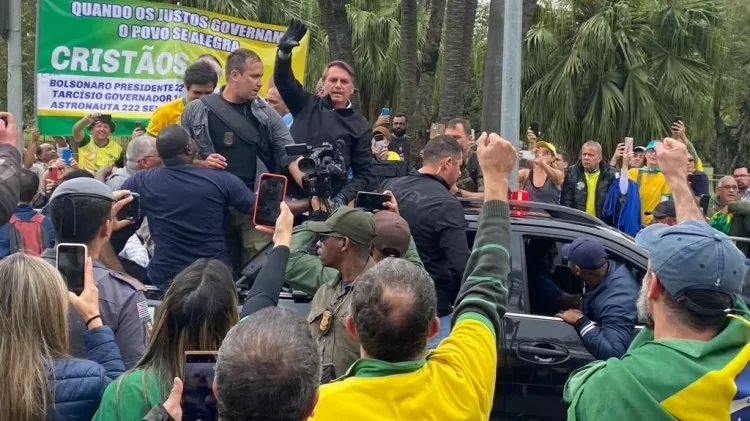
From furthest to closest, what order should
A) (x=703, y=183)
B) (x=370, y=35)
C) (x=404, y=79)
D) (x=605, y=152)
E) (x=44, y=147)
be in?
(x=370, y=35) → (x=605, y=152) → (x=404, y=79) → (x=44, y=147) → (x=703, y=183)

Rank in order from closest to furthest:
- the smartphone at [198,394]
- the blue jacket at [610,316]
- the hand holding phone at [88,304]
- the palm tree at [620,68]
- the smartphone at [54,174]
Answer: the smartphone at [198,394] → the hand holding phone at [88,304] → the blue jacket at [610,316] → the smartphone at [54,174] → the palm tree at [620,68]

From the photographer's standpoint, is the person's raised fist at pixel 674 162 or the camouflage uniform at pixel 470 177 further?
the camouflage uniform at pixel 470 177

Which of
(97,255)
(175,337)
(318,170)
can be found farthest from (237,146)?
(175,337)

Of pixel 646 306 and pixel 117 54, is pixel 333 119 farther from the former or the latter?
pixel 117 54

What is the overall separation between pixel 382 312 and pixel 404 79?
476 inches

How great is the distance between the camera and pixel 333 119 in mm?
5965

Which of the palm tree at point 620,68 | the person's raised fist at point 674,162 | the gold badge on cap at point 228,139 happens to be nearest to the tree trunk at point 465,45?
the palm tree at point 620,68

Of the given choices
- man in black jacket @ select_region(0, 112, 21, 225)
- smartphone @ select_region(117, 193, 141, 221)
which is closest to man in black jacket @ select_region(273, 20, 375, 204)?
smartphone @ select_region(117, 193, 141, 221)

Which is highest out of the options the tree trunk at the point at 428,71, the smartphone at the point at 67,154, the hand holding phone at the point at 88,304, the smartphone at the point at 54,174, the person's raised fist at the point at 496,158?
the tree trunk at the point at 428,71

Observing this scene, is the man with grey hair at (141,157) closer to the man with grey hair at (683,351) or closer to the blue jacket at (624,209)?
the man with grey hair at (683,351)

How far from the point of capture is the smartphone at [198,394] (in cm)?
229

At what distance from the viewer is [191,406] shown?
2.29 meters

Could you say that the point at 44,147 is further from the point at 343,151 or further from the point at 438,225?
the point at 438,225

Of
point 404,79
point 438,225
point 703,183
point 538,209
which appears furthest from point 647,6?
point 438,225
